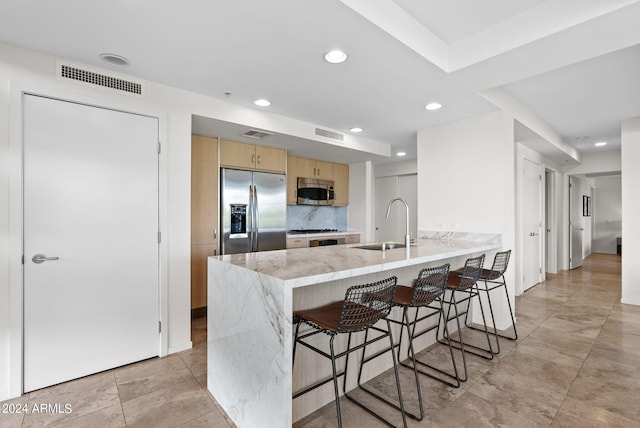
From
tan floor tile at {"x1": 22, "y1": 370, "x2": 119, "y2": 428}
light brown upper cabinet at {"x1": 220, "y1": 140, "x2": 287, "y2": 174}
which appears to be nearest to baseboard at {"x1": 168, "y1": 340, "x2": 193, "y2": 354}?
tan floor tile at {"x1": 22, "y1": 370, "x2": 119, "y2": 428}

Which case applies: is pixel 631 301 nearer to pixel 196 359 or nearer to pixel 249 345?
pixel 249 345

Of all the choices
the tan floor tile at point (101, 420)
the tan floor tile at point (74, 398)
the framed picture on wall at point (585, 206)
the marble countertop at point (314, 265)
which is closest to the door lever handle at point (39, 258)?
the tan floor tile at point (74, 398)

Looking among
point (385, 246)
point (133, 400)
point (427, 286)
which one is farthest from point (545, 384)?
point (133, 400)

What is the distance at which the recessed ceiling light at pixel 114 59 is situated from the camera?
2213 mm

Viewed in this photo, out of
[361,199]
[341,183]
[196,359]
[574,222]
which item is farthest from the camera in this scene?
[574,222]

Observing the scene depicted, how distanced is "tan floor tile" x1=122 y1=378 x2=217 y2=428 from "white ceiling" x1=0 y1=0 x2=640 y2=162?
2.35m

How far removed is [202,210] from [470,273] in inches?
115

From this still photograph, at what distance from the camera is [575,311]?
387 centimetres

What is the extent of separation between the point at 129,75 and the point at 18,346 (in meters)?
2.11

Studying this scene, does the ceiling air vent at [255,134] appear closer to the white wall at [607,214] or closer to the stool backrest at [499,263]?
the stool backrest at [499,263]

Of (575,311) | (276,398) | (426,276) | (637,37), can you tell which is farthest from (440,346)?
(637,37)

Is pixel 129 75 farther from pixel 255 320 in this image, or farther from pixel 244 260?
pixel 255 320

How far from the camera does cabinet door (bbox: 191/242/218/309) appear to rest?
360 cm

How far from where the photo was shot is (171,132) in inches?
109
